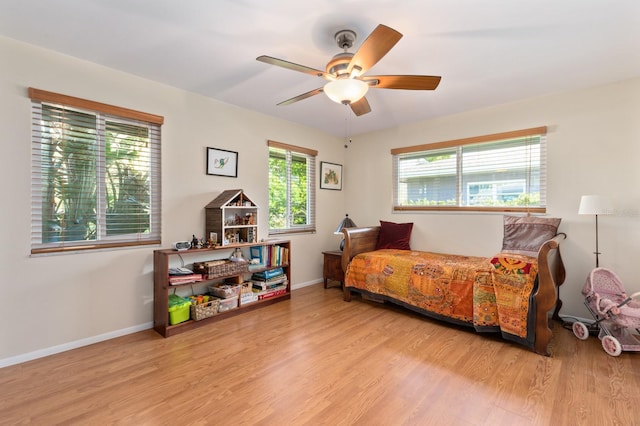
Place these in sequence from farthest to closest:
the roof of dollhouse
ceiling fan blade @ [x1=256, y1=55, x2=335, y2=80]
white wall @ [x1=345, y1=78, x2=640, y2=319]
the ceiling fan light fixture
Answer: the roof of dollhouse, white wall @ [x1=345, y1=78, x2=640, y2=319], the ceiling fan light fixture, ceiling fan blade @ [x1=256, y1=55, x2=335, y2=80]

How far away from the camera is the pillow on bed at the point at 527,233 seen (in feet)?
9.78

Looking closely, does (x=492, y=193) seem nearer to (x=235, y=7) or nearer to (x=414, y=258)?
(x=414, y=258)

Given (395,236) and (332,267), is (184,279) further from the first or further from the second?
(395,236)

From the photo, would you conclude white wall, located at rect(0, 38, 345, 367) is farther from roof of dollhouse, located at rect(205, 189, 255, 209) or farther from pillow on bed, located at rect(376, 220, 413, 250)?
pillow on bed, located at rect(376, 220, 413, 250)

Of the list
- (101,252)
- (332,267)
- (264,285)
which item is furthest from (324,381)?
(332,267)

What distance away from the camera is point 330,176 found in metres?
4.77

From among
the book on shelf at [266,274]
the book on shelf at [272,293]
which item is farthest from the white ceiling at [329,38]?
the book on shelf at [272,293]

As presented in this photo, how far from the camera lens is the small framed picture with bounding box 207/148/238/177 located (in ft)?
10.9

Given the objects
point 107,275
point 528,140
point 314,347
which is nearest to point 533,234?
point 528,140

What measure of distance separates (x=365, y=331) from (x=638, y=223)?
2.74 meters

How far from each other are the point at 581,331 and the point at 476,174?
193 centimetres

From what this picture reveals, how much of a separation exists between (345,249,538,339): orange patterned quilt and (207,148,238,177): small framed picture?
188 cm

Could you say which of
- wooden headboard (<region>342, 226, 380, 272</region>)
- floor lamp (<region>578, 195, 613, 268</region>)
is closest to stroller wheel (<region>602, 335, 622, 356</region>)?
floor lamp (<region>578, 195, 613, 268</region>)

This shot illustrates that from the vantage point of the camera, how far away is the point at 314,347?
96.3 inches
